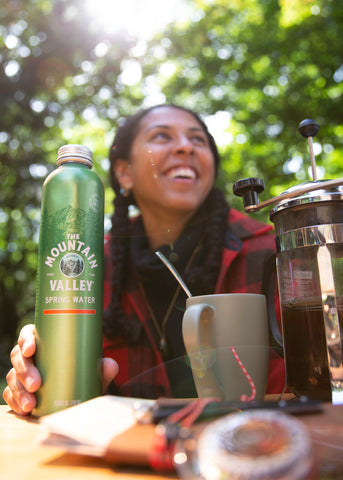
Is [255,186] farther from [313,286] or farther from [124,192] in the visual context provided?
[124,192]

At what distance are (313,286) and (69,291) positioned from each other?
13.5 inches

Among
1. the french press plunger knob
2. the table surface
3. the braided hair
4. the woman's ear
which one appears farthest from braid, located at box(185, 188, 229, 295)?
the table surface

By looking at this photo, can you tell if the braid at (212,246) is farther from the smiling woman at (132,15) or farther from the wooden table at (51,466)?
the smiling woman at (132,15)

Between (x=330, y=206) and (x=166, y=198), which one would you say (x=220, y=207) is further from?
(x=330, y=206)

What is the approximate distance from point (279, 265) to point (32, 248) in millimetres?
4937

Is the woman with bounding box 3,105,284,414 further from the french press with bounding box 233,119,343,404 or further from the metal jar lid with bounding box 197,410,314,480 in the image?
the metal jar lid with bounding box 197,410,314,480

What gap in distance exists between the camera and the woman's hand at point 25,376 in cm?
55

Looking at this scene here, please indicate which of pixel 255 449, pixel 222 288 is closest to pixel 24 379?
pixel 255 449

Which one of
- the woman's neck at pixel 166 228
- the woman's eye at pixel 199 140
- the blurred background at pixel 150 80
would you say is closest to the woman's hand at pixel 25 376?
the woman's neck at pixel 166 228

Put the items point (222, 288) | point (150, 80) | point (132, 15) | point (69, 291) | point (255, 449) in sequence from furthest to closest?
point (150, 80)
point (132, 15)
point (222, 288)
point (69, 291)
point (255, 449)

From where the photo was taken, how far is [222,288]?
1265 mm

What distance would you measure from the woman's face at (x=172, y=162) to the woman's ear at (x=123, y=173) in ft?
0.15

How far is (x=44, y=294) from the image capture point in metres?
0.55

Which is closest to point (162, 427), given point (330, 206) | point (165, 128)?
point (330, 206)
